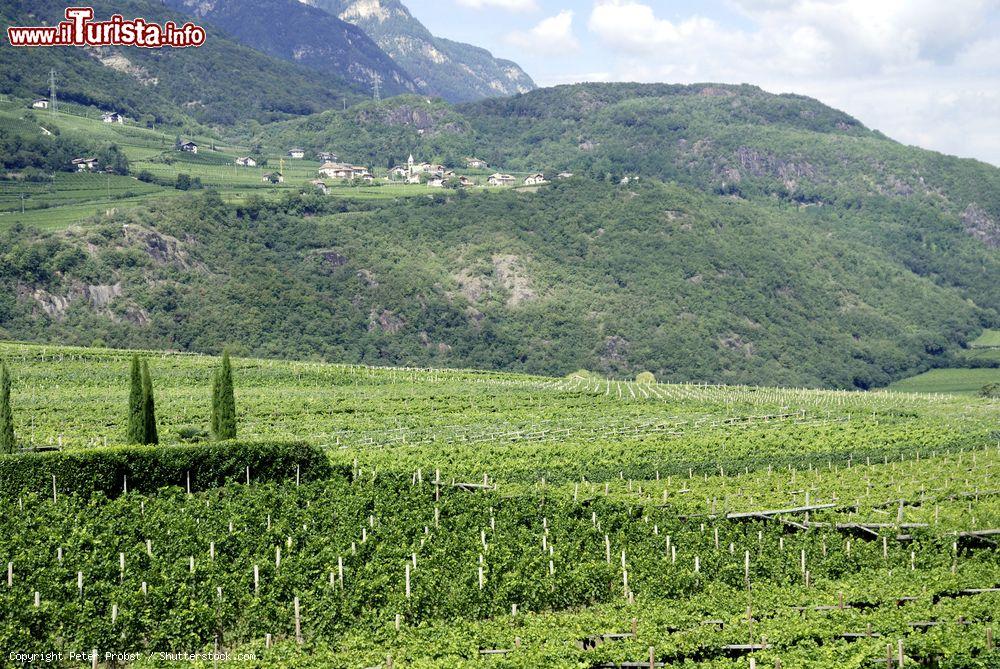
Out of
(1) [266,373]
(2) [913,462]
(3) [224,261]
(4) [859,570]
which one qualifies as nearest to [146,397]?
(4) [859,570]

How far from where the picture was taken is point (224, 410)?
2181 inches

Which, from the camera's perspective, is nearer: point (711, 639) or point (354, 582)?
point (711, 639)

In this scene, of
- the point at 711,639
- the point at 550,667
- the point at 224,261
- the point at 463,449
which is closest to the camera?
the point at 550,667

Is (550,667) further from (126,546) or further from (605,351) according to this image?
(605,351)

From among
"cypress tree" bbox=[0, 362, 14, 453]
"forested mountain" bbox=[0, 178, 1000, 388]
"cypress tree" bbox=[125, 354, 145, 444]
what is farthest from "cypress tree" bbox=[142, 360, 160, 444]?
"forested mountain" bbox=[0, 178, 1000, 388]

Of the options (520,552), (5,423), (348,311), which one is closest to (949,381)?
(348,311)

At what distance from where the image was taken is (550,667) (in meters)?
28.5

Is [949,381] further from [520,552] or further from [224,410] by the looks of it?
[520,552]

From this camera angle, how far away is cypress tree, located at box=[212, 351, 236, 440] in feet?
180

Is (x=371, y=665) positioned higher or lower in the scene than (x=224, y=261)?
lower

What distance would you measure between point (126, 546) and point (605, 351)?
14169 cm

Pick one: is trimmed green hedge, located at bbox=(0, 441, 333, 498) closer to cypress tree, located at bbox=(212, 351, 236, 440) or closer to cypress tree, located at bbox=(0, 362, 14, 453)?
cypress tree, located at bbox=(212, 351, 236, 440)

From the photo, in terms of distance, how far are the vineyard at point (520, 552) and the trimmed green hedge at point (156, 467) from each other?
0.80ft

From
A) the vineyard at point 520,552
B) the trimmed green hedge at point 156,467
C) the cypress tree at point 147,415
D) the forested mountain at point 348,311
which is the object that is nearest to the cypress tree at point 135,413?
the cypress tree at point 147,415
